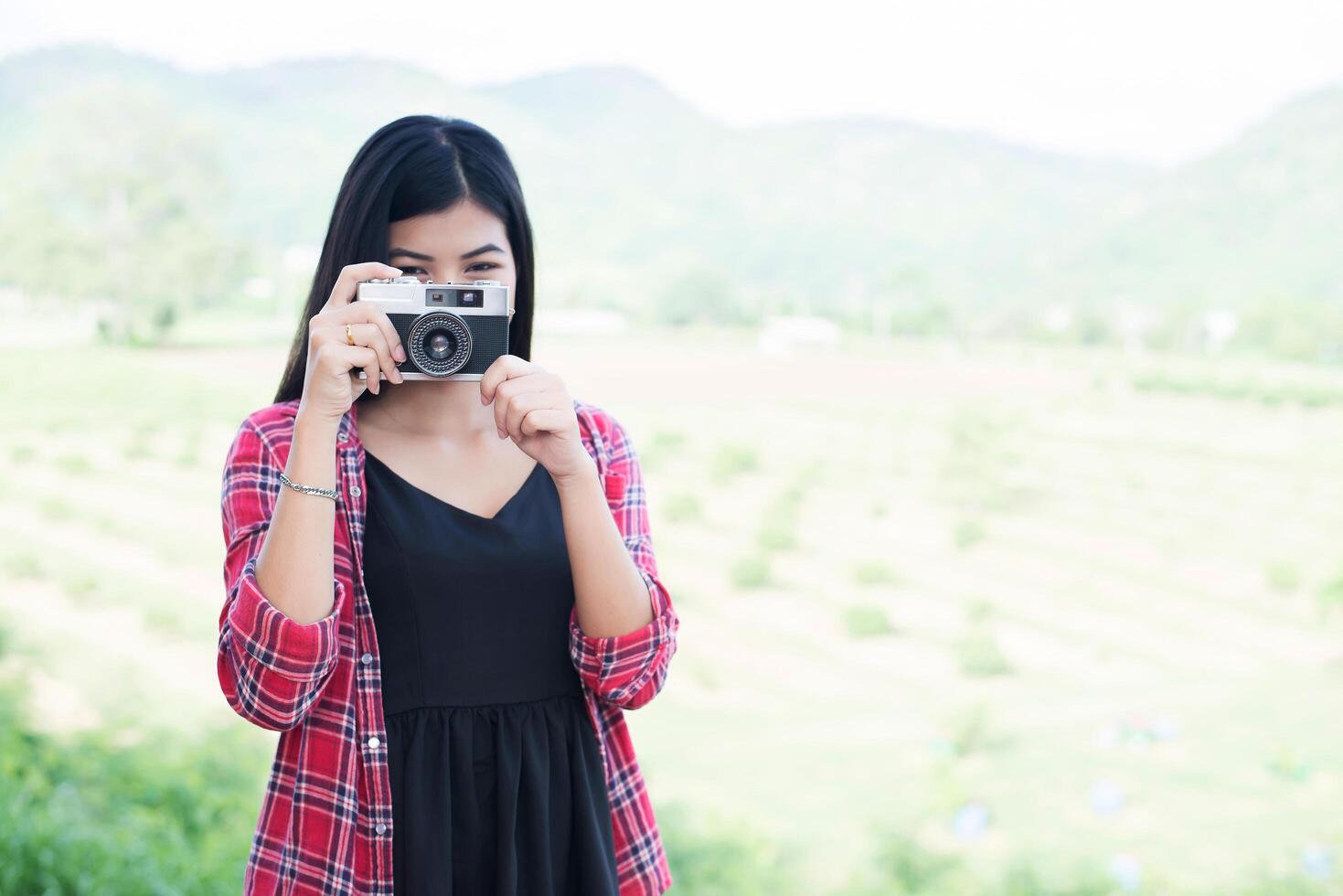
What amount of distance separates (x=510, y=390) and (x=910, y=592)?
2153 mm

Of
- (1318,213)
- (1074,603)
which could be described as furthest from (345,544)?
(1318,213)

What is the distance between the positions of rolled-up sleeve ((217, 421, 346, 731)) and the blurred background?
1.71m

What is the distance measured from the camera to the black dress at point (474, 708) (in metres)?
0.92

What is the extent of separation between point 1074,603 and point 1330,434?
0.75 meters

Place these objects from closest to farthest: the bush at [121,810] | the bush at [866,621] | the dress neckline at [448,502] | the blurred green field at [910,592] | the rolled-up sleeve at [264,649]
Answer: the rolled-up sleeve at [264,649], the dress neckline at [448,502], the bush at [121,810], the blurred green field at [910,592], the bush at [866,621]

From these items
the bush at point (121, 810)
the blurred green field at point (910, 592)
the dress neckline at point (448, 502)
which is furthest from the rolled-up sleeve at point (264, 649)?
the blurred green field at point (910, 592)

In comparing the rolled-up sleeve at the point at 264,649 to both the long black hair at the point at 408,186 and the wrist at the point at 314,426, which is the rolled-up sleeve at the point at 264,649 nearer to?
the wrist at the point at 314,426

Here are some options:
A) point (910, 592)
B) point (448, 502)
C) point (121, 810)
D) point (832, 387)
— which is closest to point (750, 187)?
point (832, 387)

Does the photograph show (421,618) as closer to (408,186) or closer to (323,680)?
(323,680)

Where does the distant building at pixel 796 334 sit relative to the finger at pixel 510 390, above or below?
below

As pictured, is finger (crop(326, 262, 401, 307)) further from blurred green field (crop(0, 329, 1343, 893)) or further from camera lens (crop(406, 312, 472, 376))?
blurred green field (crop(0, 329, 1343, 893))

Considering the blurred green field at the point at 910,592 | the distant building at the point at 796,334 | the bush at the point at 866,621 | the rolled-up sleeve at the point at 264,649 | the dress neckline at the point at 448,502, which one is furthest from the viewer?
the distant building at the point at 796,334

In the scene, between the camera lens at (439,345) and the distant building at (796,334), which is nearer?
the camera lens at (439,345)

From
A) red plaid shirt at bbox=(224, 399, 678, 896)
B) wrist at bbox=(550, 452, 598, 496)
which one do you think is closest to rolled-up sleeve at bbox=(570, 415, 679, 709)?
red plaid shirt at bbox=(224, 399, 678, 896)
